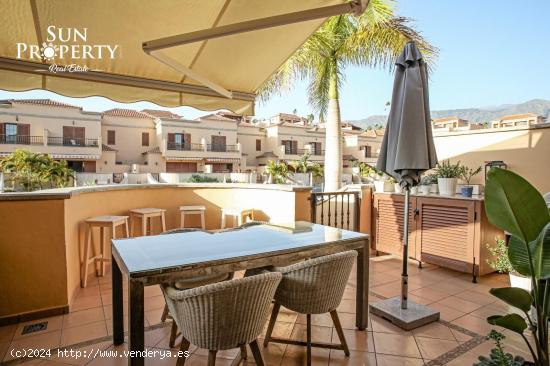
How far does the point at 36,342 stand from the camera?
2682mm

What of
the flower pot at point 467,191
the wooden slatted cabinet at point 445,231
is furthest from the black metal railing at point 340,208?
the flower pot at point 467,191

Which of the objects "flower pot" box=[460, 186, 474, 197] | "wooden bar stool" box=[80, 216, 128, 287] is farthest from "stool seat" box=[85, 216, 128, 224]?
"flower pot" box=[460, 186, 474, 197]

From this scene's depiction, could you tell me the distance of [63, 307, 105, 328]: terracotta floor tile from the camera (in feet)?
9.91

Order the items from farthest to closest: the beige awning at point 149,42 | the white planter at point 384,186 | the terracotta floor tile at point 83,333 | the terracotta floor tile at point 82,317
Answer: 1. the white planter at point 384,186
2. the terracotta floor tile at point 82,317
3. the terracotta floor tile at point 83,333
4. the beige awning at point 149,42

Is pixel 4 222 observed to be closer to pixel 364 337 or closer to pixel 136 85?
pixel 136 85

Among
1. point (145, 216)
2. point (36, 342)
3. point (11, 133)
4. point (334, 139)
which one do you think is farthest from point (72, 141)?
point (36, 342)

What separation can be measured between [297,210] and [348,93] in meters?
4.39

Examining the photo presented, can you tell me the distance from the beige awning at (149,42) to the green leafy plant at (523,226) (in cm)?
141

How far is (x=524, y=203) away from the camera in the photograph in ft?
5.24

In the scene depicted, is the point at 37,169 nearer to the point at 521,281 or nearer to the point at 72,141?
the point at 72,141

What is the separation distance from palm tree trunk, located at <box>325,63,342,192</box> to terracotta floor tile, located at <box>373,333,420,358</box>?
5.10 metres

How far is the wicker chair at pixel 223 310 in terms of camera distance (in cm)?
166

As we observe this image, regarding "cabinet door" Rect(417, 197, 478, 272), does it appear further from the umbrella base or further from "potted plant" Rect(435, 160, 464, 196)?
the umbrella base

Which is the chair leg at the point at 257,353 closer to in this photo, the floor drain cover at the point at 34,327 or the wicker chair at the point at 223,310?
the wicker chair at the point at 223,310
